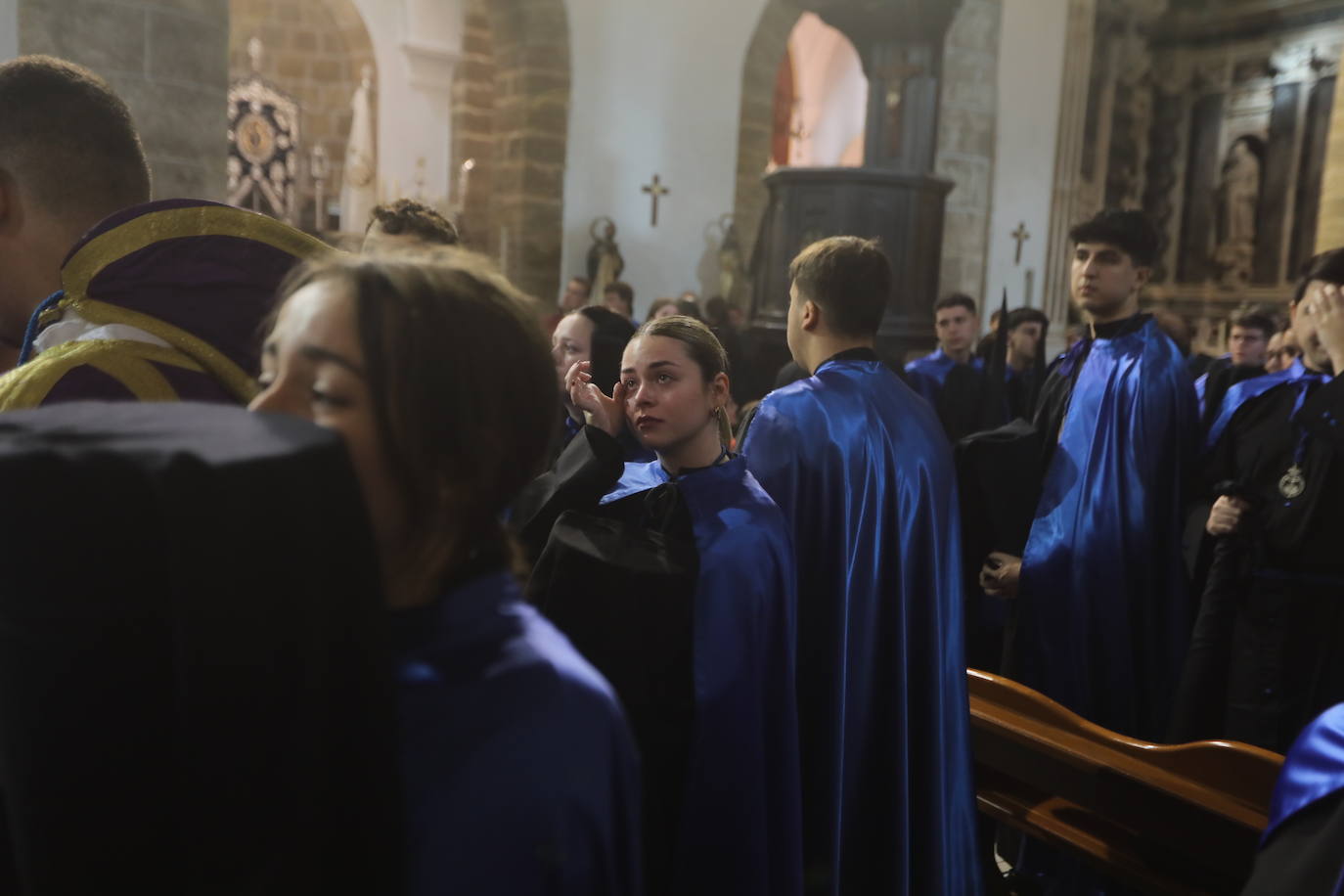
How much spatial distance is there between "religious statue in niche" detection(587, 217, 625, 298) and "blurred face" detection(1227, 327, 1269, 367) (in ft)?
19.8

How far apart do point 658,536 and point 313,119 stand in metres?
14.3

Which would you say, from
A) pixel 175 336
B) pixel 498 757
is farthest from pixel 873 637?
pixel 498 757

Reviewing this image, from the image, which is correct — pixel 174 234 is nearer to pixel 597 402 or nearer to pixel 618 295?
pixel 597 402

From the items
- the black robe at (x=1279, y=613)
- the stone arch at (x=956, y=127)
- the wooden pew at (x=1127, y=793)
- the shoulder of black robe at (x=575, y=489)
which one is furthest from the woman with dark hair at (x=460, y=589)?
the stone arch at (x=956, y=127)

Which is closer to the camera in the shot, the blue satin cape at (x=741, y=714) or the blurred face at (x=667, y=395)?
the blue satin cape at (x=741, y=714)

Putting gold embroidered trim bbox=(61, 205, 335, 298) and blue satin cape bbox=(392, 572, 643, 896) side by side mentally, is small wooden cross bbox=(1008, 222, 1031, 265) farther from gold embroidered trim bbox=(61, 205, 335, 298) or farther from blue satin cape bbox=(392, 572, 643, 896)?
blue satin cape bbox=(392, 572, 643, 896)

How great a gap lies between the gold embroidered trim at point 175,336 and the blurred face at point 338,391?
0.58 meters

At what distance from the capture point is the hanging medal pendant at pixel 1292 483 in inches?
136

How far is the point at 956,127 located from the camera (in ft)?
42.4

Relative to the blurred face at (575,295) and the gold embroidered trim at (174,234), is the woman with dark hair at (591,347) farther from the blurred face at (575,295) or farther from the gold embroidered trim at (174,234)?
the blurred face at (575,295)

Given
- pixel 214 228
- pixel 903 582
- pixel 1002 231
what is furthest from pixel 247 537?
pixel 1002 231

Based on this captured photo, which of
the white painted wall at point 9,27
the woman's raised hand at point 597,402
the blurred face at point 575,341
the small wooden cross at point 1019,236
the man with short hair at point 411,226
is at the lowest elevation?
the woman's raised hand at point 597,402

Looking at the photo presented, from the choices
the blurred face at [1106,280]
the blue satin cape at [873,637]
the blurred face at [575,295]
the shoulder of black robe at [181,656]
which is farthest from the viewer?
the blurred face at [575,295]

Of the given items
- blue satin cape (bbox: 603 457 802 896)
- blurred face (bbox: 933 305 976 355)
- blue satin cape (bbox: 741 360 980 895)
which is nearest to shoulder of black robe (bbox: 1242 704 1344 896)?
blue satin cape (bbox: 603 457 802 896)
